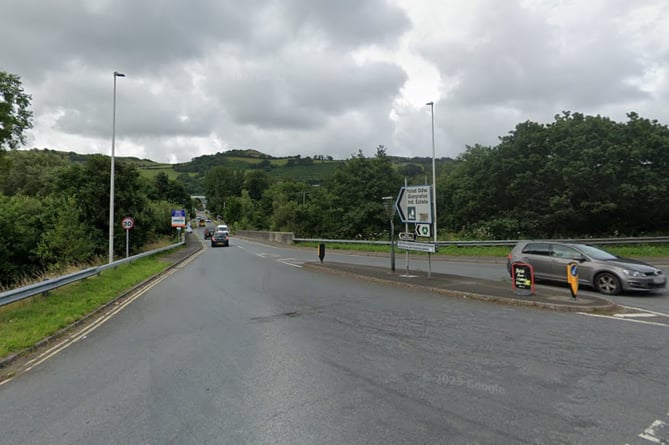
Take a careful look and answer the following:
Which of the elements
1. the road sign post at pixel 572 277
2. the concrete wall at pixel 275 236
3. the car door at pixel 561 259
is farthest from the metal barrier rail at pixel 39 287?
the concrete wall at pixel 275 236

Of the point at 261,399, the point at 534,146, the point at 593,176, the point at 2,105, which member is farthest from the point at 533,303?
the point at 2,105

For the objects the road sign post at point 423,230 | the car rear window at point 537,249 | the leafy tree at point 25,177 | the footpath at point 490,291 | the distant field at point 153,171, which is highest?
the distant field at point 153,171

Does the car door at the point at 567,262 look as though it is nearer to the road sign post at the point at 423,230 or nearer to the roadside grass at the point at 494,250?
the road sign post at the point at 423,230

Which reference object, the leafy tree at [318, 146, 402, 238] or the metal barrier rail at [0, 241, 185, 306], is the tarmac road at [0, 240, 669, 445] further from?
the leafy tree at [318, 146, 402, 238]

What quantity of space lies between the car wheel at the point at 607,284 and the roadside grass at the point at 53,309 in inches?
526

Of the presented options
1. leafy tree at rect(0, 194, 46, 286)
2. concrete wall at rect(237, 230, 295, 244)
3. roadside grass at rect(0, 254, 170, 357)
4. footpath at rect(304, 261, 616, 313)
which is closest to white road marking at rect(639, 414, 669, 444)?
footpath at rect(304, 261, 616, 313)

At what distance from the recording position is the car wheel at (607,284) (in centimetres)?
1026

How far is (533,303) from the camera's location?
895 centimetres

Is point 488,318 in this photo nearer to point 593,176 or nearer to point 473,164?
point 593,176

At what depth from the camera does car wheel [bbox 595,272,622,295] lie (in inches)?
404

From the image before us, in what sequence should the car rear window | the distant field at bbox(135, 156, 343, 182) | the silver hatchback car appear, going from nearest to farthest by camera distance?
the silver hatchback car → the car rear window → the distant field at bbox(135, 156, 343, 182)

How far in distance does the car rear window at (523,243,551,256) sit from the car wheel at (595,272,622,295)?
169 cm

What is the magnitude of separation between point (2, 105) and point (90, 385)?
24.9 meters

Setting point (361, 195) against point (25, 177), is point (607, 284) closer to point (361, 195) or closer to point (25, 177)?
point (361, 195)
